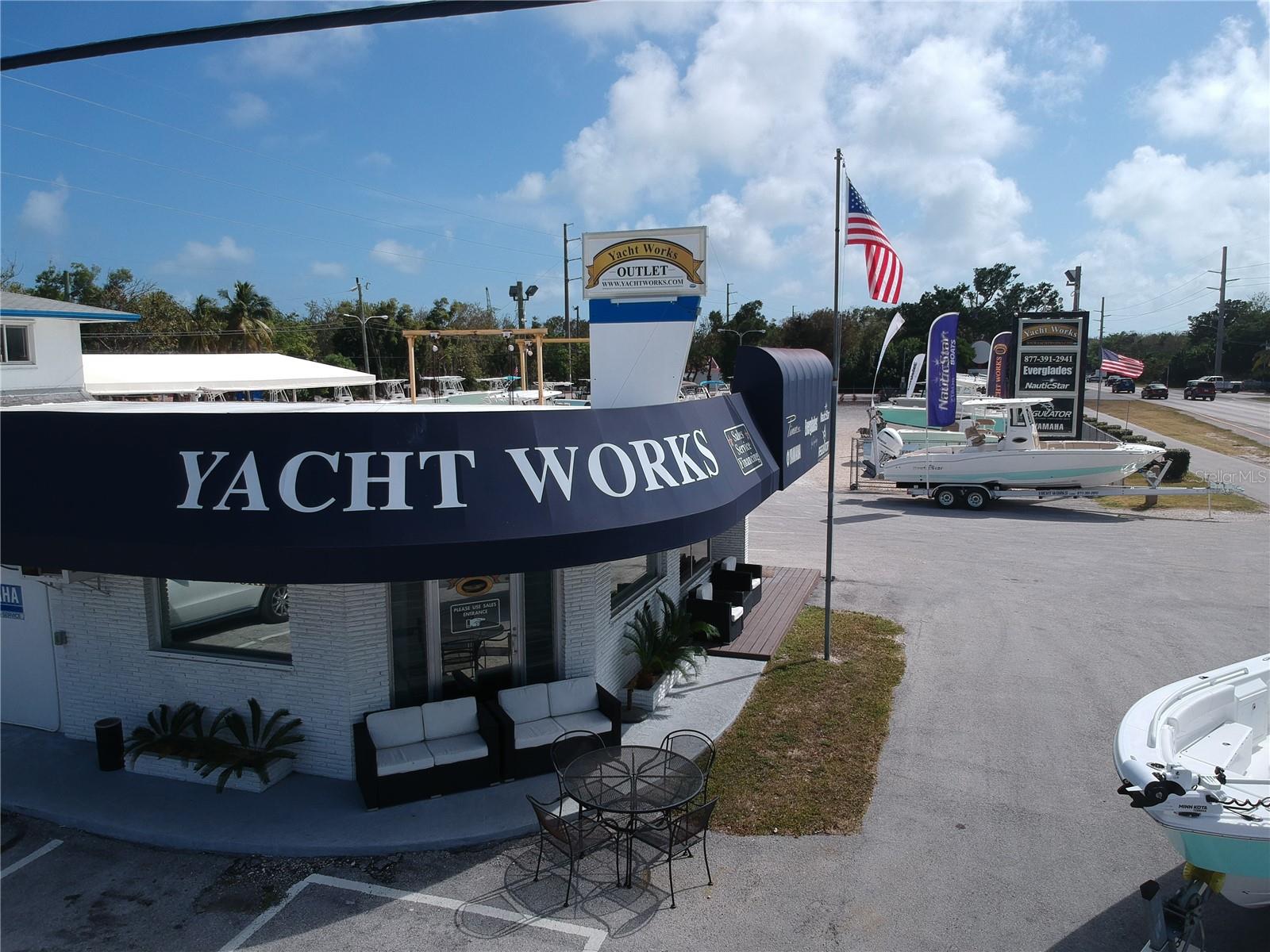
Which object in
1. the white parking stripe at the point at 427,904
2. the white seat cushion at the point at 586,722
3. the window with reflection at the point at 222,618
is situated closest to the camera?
the white parking stripe at the point at 427,904

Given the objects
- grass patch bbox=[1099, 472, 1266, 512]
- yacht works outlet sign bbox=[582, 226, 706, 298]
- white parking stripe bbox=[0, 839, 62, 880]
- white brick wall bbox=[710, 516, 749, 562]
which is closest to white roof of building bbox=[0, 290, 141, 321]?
yacht works outlet sign bbox=[582, 226, 706, 298]

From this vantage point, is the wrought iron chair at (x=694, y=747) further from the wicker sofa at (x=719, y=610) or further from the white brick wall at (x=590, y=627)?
the wicker sofa at (x=719, y=610)

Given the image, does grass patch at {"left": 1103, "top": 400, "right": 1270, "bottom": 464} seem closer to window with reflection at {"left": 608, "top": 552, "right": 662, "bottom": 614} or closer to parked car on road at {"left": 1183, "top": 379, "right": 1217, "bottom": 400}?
parked car on road at {"left": 1183, "top": 379, "right": 1217, "bottom": 400}

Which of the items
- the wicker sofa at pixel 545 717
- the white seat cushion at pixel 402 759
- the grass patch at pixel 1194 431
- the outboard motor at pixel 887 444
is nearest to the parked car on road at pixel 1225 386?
the grass patch at pixel 1194 431

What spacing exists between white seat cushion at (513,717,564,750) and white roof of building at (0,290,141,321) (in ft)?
31.4

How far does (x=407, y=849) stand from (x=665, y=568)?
5444 mm

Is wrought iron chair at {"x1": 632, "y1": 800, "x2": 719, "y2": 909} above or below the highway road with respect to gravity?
below

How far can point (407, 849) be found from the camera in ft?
22.8

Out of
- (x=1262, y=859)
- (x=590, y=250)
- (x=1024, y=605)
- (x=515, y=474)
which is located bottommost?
(x=1024, y=605)

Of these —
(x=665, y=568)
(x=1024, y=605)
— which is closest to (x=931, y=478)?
(x=1024, y=605)

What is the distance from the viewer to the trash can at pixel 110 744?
7.95 metres

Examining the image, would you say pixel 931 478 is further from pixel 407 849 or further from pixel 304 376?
pixel 407 849

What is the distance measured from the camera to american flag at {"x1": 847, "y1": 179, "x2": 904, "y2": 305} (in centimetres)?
1098

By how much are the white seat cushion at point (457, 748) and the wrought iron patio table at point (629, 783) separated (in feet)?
3.58
